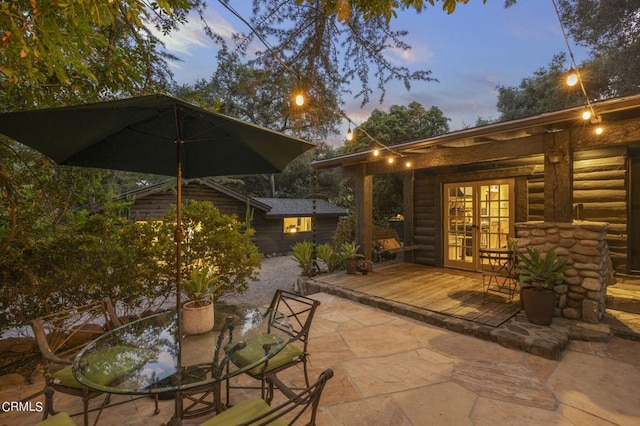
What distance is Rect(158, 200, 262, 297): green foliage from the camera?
426 cm

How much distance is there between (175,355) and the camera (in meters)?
1.79

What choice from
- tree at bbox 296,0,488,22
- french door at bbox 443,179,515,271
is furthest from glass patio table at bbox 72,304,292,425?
french door at bbox 443,179,515,271

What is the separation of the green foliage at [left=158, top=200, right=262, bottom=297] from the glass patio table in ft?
6.28

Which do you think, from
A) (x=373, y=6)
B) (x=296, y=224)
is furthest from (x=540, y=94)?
(x=373, y=6)

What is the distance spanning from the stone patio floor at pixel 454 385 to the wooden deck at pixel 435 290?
0.59m

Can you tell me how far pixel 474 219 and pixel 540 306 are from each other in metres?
3.30

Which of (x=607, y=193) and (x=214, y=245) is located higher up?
(x=607, y=193)

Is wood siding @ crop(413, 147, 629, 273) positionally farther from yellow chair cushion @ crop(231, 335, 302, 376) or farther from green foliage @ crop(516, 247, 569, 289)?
yellow chair cushion @ crop(231, 335, 302, 376)

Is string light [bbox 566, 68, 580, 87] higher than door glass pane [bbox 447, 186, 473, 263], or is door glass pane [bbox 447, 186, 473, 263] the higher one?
string light [bbox 566, 68, 580, 87]

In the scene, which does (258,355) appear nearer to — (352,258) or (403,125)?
(352,258)

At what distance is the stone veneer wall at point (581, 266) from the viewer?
11.8 ft

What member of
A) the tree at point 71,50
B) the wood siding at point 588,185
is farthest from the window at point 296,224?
the tree at point 71,50

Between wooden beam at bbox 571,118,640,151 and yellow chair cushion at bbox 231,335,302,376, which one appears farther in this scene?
wooden beam at bbox 571,118,640,151

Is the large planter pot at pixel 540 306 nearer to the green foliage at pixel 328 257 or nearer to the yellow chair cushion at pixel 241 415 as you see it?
the yellow chair cushion at pixel 241 415
